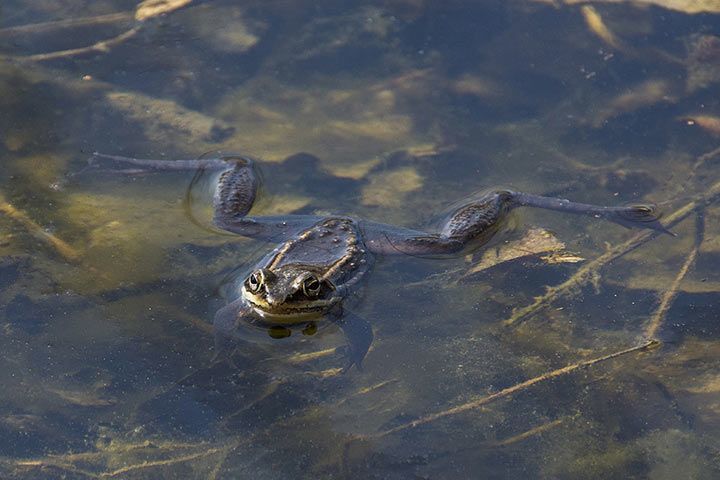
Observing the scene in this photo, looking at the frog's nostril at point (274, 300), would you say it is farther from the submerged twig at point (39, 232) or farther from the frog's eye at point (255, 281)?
the submerged twig at point (39, 232)

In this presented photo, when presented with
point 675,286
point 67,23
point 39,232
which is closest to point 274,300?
point 39,232

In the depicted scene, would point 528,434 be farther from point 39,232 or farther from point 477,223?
point 39,232

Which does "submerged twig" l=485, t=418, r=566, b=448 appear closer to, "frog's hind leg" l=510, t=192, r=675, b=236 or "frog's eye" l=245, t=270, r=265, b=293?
"frog's eye" l=245, t=270, r=265, b=293

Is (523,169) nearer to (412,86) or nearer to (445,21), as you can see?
(412,86)

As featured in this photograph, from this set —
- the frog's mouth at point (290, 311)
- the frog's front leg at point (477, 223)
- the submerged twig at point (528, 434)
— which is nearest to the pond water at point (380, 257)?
the submerged twig at point (528, 434)

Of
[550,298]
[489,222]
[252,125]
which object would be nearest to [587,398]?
[550,298]
